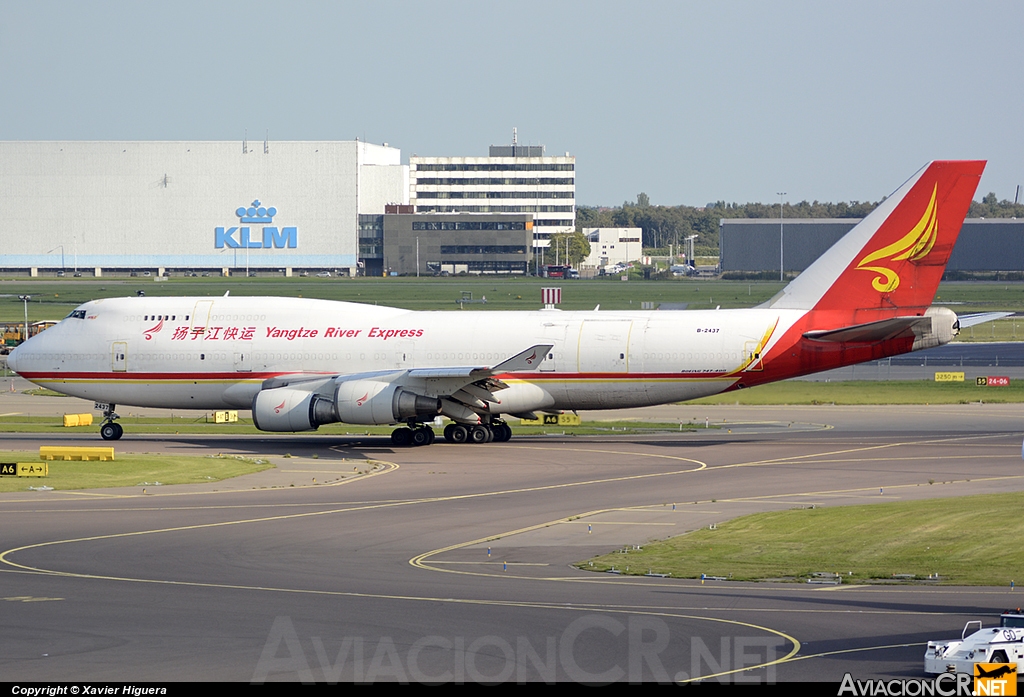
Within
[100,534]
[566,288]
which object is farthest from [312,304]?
[566,288]

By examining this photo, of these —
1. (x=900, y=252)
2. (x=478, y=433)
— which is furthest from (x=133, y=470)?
(x=900, y=252)

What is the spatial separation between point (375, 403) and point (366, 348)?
3629mm

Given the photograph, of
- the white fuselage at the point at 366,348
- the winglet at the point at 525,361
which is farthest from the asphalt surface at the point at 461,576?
the winglet at the point at 525,361

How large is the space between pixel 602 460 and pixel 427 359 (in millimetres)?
9274

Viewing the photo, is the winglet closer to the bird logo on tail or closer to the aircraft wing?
the aircraft wing

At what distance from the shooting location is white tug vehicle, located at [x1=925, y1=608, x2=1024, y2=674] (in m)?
16.3

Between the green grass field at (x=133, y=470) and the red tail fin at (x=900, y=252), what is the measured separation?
2196 centimetres

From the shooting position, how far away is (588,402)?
4900 cm

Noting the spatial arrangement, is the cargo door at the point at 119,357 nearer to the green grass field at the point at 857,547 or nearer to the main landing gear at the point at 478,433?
the main landing gear at the point at 478,433

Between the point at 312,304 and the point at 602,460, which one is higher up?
the point at 312,304

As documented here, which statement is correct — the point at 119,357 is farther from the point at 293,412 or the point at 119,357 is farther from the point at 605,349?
the point at 605,349

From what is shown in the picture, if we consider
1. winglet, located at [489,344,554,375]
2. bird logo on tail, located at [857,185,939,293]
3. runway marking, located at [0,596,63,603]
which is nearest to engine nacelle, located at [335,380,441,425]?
winglet, located at [489,344,554,375]

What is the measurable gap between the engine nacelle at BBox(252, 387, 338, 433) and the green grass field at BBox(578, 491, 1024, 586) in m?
20.9

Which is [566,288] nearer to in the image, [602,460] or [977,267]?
[977,267]
